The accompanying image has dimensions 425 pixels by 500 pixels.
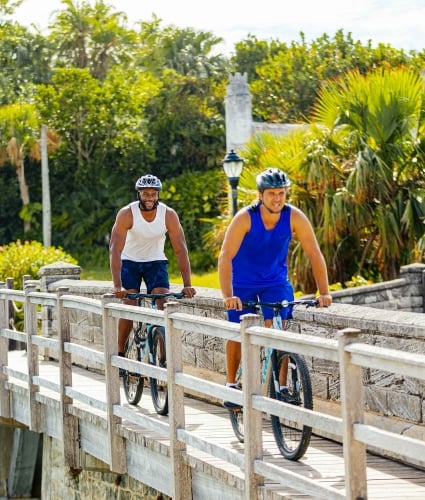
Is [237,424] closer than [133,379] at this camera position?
Yes

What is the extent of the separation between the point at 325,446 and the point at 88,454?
9.98ft

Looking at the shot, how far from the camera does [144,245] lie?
10195mm

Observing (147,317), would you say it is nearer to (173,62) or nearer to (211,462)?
(211,462)

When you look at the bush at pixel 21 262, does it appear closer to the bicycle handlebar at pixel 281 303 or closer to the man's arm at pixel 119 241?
the man's arm at pixel 119 241

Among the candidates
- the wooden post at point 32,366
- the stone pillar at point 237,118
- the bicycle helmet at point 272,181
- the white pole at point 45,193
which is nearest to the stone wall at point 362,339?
the bicycle helmet at point 272,181

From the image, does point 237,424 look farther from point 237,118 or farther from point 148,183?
point 237,118

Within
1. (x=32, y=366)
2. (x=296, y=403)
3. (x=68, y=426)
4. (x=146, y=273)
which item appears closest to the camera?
(x=296, y=403)

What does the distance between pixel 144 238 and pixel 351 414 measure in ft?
15.0

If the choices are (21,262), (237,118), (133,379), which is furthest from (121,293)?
(237,118)

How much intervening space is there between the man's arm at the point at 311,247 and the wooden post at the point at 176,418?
2.99ft

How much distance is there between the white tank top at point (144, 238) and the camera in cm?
991

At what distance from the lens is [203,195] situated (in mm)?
43094

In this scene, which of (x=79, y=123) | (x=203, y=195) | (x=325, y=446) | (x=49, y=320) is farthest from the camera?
(x=79, y=123)

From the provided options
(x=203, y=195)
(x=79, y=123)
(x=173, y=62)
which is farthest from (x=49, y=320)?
(x=173, y=62)
